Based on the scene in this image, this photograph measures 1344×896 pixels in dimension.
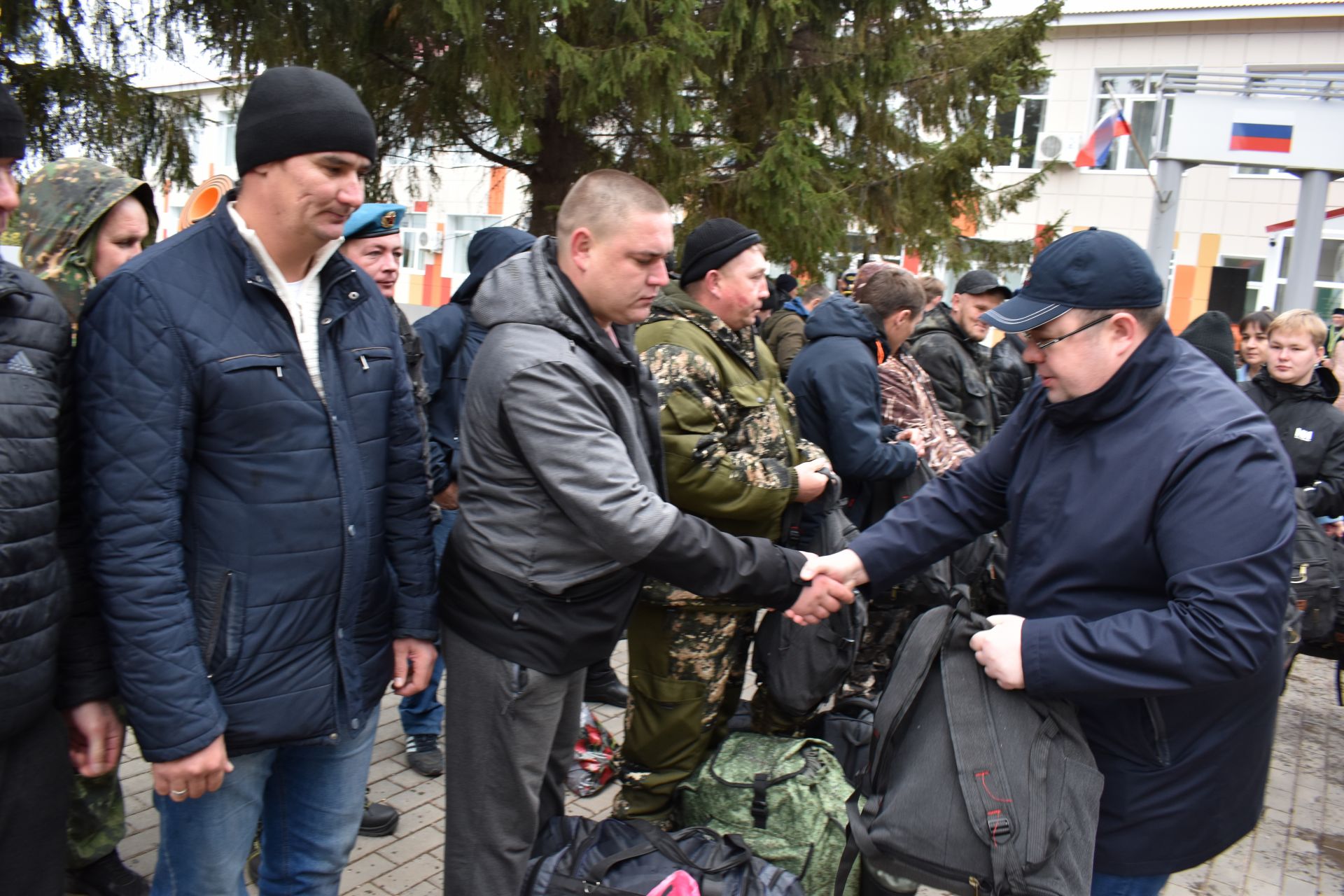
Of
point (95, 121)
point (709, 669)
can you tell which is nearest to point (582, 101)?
point (95, 121)

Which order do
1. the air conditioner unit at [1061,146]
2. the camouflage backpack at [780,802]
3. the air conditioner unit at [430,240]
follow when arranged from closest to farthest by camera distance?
the camouflage backpack at [780,802], the air conditioner unit at [1061,146], the air conditioner unit at [430,240]

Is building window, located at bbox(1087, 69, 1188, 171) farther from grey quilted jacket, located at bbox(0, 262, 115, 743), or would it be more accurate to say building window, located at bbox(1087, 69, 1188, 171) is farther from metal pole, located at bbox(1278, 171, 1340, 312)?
A: grey quilted jacket, located at bbox(0, 262, 115, 743)

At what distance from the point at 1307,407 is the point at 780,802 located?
3618 mm

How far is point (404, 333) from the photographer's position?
3.64 metres

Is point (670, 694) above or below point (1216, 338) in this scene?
below

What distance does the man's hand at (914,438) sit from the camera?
452 cm

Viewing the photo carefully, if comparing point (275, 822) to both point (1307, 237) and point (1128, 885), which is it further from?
point (1307, 237)

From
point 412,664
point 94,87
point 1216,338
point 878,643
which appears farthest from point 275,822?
point 94,87

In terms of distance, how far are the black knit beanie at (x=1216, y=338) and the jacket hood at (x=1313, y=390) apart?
0.79 m

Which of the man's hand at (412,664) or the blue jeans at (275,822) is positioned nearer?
the blue jeans at (275,822)

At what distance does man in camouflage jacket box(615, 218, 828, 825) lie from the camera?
10.4 ft

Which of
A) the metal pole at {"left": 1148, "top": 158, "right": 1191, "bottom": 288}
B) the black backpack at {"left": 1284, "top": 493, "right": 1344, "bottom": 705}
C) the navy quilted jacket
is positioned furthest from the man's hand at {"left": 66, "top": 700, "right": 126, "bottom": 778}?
the metal pole at {"left": 1148, "top": 158, "right": 1191, "bottom": 288}

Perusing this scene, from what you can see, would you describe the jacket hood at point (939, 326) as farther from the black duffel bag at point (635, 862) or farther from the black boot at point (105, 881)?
the black boot at point (105, 881)

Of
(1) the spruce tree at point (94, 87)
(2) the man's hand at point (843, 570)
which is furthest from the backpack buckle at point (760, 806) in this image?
(1) the spruce tree at point (94, 87)
